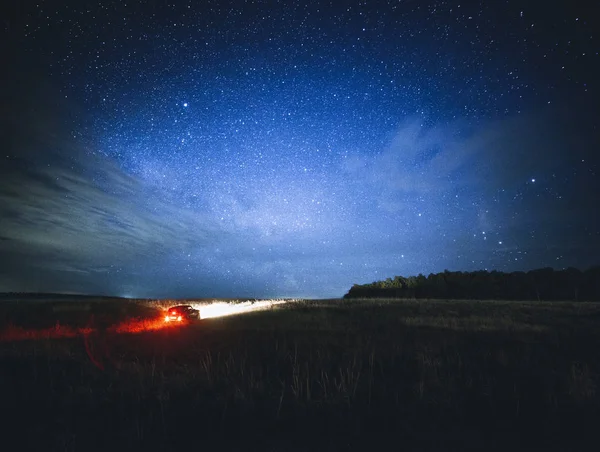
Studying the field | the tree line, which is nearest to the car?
the field

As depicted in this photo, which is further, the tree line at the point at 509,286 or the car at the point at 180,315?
the tree line at the point at 509,286

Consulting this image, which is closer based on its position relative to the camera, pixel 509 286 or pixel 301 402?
pixel 301 402

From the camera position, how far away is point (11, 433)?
5.29m

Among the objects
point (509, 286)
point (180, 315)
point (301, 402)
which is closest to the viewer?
point (301, 402)

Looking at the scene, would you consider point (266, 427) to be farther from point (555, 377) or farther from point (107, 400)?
point (555, 377)

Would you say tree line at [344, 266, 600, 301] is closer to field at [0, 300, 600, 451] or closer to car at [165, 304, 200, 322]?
car at [165, 304, 200, 322]

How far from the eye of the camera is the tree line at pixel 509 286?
6253 centimetres

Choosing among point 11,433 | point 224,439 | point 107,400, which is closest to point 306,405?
point 224,439

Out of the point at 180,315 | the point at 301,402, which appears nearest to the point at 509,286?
the point at 180,315

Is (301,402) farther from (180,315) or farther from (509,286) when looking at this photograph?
(509,286)

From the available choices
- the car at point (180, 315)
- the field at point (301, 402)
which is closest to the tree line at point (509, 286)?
the car at point (180, 315)

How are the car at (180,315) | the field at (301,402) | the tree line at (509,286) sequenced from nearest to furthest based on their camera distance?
the field at (301,402)
the car at (180,315)
the tree line at (509,286)

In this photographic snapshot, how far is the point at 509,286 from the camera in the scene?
7075 centimetres

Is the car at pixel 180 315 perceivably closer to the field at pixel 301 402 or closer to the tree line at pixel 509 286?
the field at pixel 301 402
